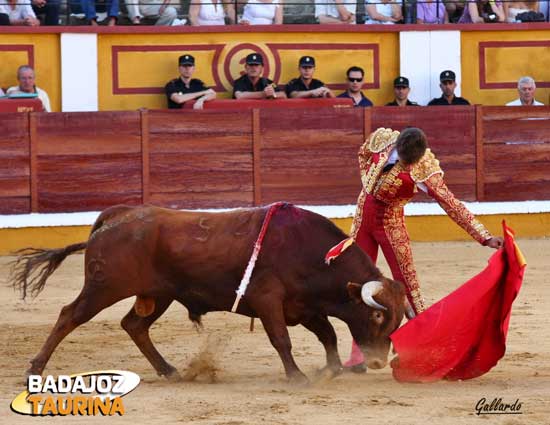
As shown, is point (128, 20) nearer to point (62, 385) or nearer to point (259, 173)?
point (259, 173)

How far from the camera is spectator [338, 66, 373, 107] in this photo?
9.80 metres

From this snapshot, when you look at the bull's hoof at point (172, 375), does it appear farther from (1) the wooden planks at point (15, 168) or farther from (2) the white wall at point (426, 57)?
(2) the white wall at point (426, 57)

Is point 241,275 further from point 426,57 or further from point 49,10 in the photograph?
point 426,57

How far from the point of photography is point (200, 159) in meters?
9.57

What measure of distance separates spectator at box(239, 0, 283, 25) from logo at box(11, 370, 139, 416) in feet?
16.7

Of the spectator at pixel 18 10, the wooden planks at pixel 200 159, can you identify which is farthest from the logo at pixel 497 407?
the spectator at pixel 18 10

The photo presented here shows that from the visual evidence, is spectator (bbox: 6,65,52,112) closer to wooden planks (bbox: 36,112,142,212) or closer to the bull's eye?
wooden planks (bbox: 36,112,142,212)

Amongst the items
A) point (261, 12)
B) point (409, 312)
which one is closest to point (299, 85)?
point (261, 12)

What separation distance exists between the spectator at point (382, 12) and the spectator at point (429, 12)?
0.49ft

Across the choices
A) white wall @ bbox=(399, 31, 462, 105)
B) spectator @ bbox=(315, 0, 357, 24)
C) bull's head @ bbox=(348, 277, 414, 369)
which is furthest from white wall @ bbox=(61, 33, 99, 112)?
bull's head @ bbox=(348, 277, 414, 369)

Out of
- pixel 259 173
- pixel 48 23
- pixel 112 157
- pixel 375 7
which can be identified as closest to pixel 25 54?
pixel 48 23

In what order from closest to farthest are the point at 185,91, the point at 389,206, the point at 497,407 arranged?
the point at 497,407 → the point at 389,206 → the point at 185,91

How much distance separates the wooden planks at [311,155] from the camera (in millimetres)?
9625

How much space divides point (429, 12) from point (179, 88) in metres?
2.11
